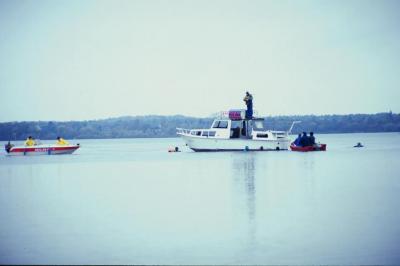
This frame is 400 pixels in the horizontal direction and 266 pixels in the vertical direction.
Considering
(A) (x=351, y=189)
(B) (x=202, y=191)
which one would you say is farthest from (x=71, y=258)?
(A) (x=351, y=189)

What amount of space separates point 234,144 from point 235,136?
4.56 feet

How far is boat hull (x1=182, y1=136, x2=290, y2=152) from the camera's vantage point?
6800 cm

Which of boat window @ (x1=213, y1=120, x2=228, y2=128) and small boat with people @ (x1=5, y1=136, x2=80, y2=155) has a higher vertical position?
boat window @ (x1=213, y1=120, x2=228, y2=128)

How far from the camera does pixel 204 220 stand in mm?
22219

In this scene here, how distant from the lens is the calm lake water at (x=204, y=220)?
16094 millimetres

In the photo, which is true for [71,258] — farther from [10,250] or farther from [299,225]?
[299,225]

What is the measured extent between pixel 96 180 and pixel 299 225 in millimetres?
23351

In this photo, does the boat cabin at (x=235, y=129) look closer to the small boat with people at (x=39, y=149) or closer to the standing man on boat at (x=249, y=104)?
the standing man on boat at (x=249, y=104)

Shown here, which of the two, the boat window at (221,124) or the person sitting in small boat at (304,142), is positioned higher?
the boat window at (221,124)

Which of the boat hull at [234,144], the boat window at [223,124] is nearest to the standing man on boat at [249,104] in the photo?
the boat window at [223,124]

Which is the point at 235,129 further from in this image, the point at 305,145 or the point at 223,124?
the point at 305,145

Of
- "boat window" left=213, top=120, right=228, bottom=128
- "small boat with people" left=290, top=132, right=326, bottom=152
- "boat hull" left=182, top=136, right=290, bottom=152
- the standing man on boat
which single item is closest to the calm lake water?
"boat hull" left=182, top=136, right=290, bottom=152

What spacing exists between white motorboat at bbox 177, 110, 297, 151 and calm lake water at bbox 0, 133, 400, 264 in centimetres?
2768

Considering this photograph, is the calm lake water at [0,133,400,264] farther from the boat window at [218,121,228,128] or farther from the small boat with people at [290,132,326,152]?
the small boat with people at [290,132,326,152]
